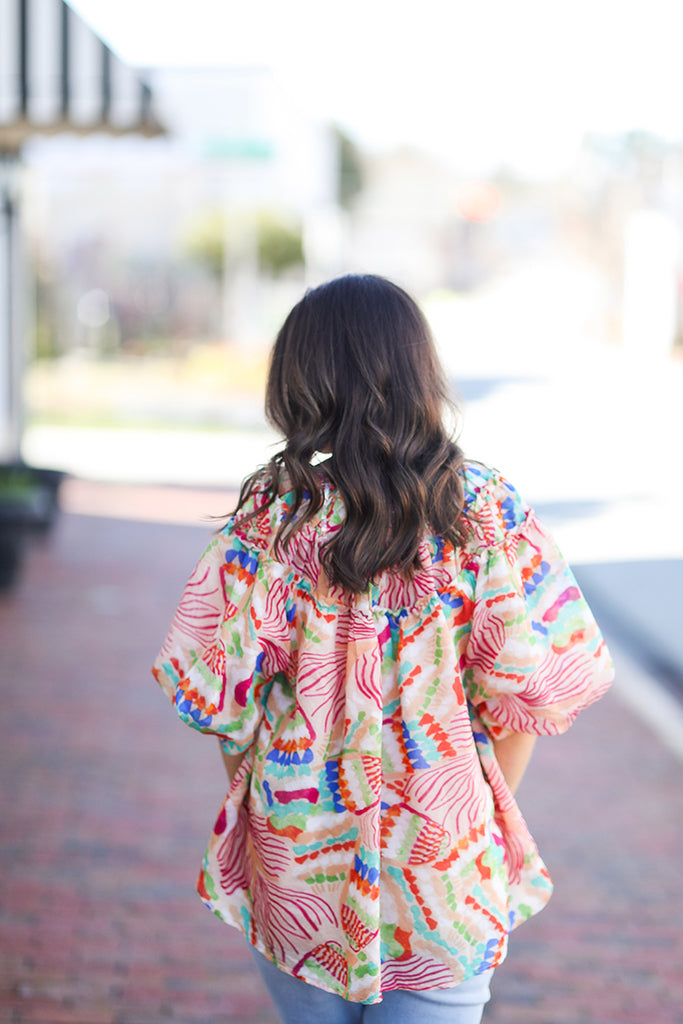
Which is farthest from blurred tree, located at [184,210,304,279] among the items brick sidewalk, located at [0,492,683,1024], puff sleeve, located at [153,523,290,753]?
puff sleeve, located at [153,523,290,753]

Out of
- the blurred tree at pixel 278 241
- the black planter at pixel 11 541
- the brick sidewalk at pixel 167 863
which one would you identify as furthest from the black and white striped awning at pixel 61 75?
the blurred tree at pixel 278 241

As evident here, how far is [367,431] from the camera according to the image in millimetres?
1544

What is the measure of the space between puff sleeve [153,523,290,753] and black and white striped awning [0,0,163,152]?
5.31 meters

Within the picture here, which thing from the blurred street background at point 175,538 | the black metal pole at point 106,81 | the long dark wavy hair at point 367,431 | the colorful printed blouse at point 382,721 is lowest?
the blurred street background at point 175,538

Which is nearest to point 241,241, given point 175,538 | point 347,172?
point 175,538

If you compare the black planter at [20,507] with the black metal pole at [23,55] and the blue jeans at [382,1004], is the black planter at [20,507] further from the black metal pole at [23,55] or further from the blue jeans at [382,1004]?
the blue jeans at [382,1004]

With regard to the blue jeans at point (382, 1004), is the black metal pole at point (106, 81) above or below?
above

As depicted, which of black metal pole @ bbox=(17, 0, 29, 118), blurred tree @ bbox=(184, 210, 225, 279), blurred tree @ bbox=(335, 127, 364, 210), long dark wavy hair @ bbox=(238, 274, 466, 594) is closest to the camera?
long dark wavy hair @ bbox=(238, 274, 466, 594)

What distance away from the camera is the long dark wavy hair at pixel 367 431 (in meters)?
1.52

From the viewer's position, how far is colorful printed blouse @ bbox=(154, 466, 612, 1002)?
154cm

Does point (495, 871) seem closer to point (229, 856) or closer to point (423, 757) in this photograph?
point (423, 757)

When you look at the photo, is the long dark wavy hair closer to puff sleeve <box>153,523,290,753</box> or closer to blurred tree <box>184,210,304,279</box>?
puff sleeve <box>153,523,290,753</box>

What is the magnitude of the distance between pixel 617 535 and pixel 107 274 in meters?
20.2

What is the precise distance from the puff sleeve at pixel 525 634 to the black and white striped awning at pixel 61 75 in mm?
5458
